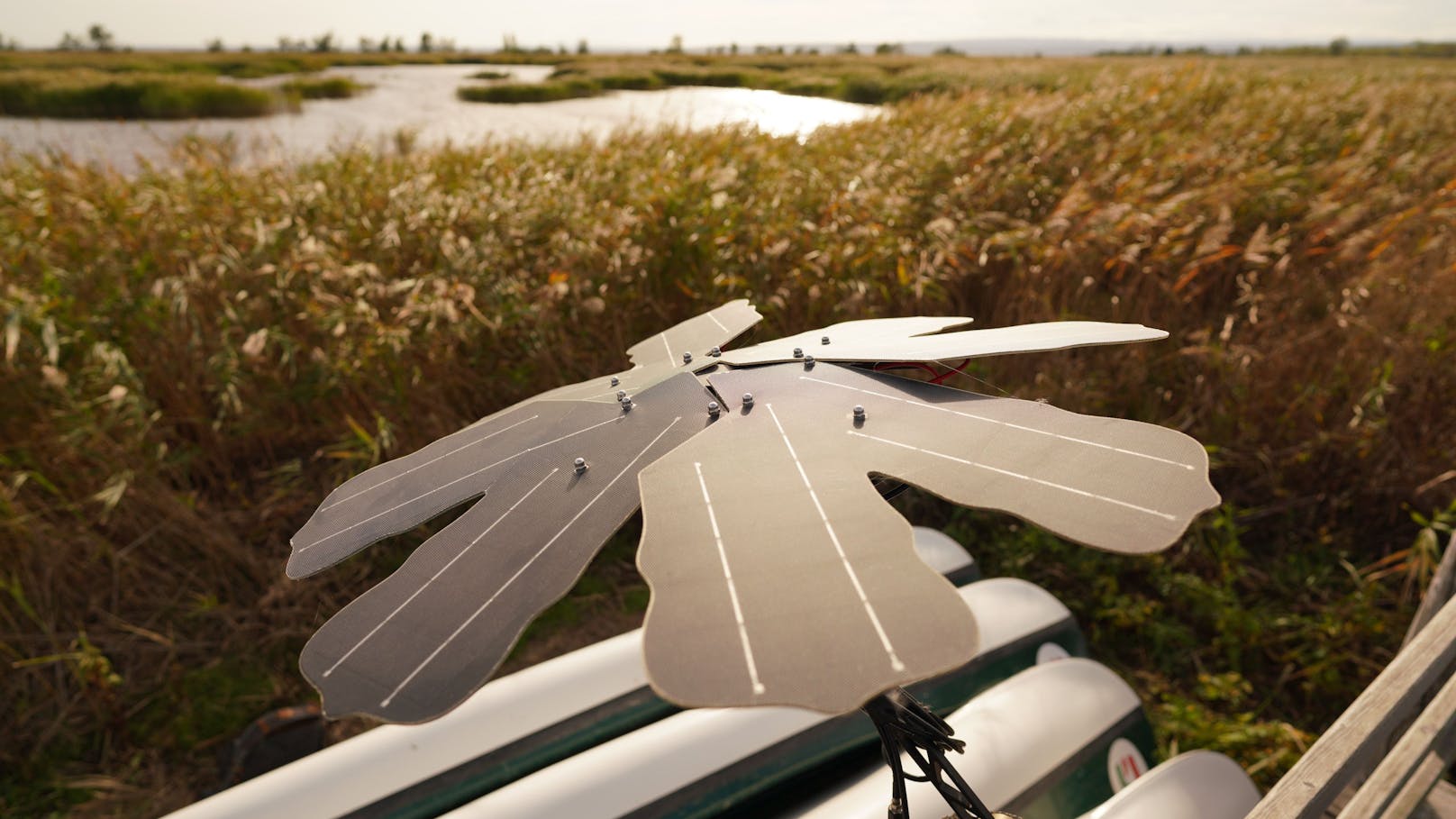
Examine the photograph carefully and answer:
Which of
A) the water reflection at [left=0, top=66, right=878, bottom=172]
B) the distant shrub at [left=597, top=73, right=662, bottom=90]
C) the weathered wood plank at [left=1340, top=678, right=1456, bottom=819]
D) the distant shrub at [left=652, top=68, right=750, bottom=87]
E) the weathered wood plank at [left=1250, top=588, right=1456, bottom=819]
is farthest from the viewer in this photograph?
the distant shrub at [left=597, top=73, right=662, bottom=90]

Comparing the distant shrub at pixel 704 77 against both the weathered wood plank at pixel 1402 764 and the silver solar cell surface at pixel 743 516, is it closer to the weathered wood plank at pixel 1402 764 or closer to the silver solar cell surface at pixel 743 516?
the weathered wood plank at pixel 1402 764

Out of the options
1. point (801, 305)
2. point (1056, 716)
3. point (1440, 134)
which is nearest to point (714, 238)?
point (801, 305)

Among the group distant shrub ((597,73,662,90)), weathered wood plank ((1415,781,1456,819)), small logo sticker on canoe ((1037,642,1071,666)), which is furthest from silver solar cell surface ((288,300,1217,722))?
distant shrub ((597,73,662,90))

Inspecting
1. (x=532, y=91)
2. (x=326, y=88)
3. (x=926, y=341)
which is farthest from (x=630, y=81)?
(x=926, y=341)

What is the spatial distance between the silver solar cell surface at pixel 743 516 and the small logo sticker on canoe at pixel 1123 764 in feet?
4.23

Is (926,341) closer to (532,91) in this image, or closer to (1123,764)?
(1123,764)

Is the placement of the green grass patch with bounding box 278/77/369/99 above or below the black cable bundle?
above

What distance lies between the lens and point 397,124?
481cm

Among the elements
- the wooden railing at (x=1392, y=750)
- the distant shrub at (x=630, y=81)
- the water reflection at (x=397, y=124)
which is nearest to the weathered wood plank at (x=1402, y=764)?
the wooden railing at (x=1392, y=750)

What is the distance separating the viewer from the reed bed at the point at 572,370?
8.09ft

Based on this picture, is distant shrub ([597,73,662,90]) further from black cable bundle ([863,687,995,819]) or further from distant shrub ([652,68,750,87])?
black cable bundle ([863,687,995,819])

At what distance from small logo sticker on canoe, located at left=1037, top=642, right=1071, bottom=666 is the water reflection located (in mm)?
3484

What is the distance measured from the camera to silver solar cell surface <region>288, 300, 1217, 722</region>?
49cm

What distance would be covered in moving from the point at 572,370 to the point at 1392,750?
103 inches
